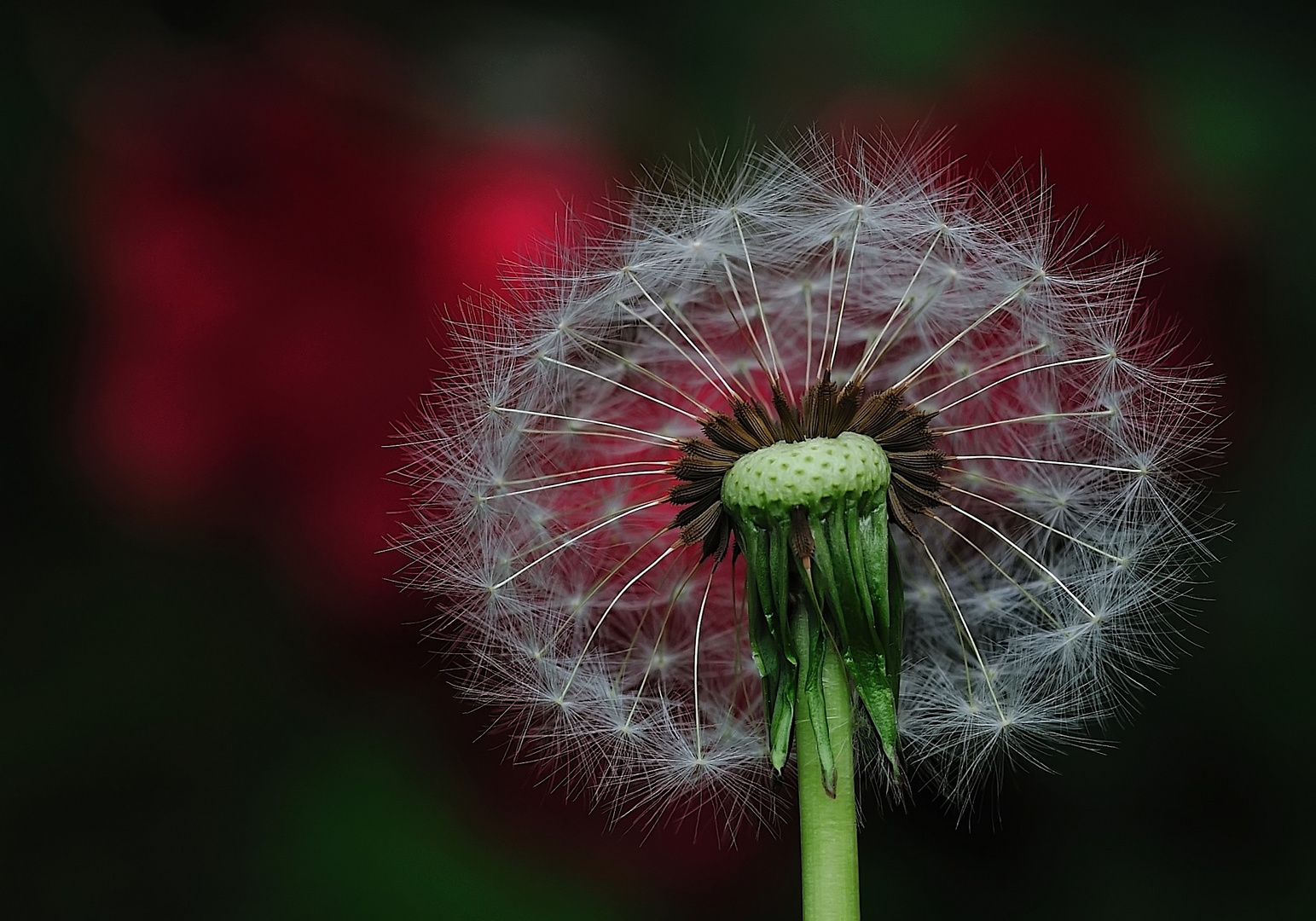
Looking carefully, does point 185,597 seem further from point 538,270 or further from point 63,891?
point 538,270

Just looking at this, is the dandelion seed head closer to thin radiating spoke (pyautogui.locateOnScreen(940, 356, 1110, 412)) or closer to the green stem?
thin radiating spoke (pyautogui.locateOnScreen(940, 356, 1110, 412))

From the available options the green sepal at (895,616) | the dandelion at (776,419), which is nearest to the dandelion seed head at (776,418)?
the dandelion at (776,419)

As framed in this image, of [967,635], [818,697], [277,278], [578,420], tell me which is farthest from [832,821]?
[277,278]

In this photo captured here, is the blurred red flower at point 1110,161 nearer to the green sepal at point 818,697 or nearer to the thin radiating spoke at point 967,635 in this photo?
the thin radiating spoke at point 967,635

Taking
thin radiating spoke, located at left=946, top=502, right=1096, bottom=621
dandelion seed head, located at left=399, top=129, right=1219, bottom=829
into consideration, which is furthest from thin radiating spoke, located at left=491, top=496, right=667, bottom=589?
thin radiating spoke, located at left=946, top=502, right=1096, bottom=621

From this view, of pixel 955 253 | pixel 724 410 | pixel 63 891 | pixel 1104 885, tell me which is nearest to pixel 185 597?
pixel 63 891
